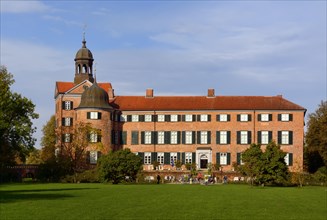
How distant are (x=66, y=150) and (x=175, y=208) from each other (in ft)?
140

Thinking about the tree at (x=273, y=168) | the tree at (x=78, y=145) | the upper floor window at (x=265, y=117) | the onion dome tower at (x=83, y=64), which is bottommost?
the tree at (x=273, y=168)

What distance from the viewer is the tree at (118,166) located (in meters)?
55.5

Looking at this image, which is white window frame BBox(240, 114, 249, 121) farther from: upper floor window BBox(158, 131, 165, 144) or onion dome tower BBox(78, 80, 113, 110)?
onion dome tower BBox(78, 80, 113, 110)

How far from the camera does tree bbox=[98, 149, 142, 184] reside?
55.5 meters

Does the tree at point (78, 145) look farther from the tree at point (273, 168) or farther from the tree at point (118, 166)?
the tree at point (273, 168)

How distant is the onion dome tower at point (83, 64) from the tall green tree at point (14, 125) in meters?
13.6

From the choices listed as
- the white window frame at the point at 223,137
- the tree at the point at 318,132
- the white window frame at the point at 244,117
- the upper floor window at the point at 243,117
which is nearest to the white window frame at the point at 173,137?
the white window frame at the point at 223,137

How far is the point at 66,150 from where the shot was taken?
67.0 m

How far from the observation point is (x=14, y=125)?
202 ft

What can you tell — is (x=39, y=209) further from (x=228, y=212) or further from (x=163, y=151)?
(x=163, y=151)

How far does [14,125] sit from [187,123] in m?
20.0

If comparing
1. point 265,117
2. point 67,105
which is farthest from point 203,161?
point 67,105

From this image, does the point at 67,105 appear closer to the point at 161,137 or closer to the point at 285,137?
the point at 161,137

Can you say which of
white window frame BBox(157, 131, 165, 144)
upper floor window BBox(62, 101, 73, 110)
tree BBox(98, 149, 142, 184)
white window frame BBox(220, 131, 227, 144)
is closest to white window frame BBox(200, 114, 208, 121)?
white window frame BBox(220, 131, 227, 144)
